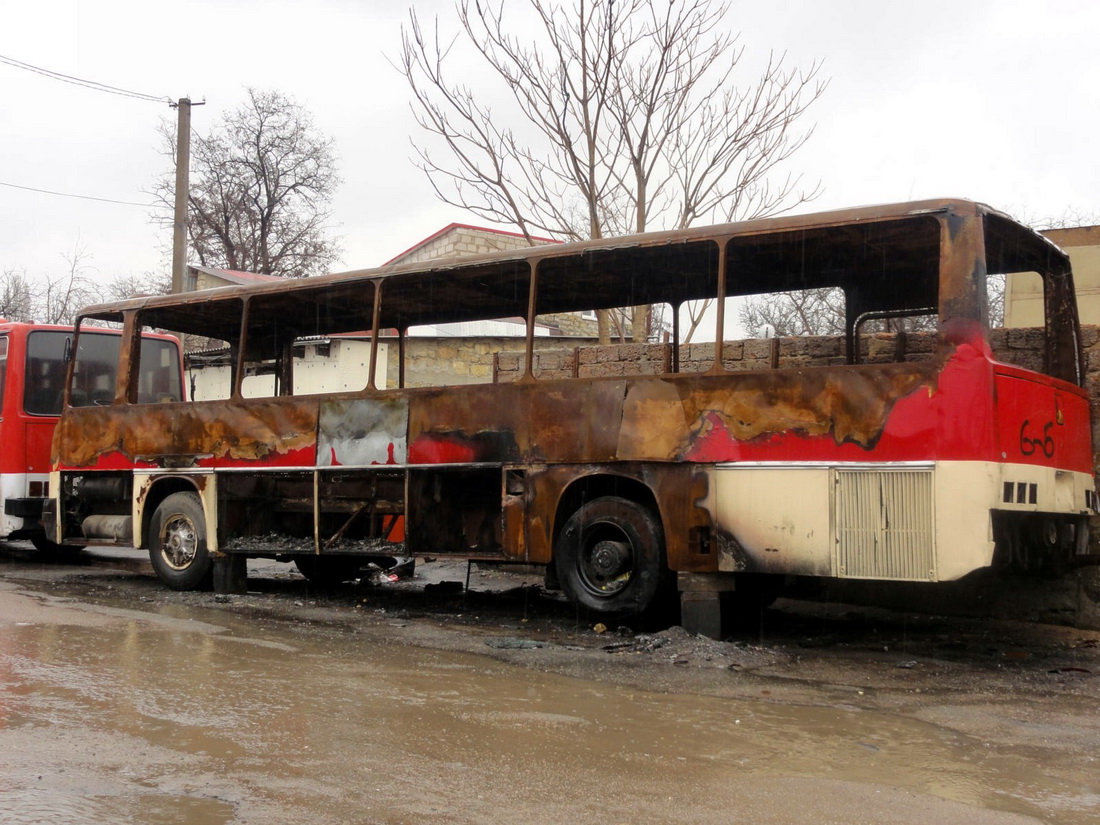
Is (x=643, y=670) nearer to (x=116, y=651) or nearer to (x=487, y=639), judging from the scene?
(x=487, y=639)

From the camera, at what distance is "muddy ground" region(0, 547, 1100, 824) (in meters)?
4.09

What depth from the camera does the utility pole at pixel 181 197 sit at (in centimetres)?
2025

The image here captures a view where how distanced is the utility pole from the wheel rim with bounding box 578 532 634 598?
537 inches

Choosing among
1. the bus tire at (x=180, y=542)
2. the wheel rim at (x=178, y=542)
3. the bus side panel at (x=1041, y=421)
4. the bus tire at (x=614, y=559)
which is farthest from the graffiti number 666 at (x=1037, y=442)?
the wheel rim at (x=178, y=542)

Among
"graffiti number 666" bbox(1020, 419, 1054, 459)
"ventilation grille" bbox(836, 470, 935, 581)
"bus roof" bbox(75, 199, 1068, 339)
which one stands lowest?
"ventilation grille" bbox(836, 470, 935, 581)

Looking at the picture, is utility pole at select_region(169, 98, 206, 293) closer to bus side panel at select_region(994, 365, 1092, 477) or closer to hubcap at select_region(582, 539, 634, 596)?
hubcap at select_region(582, 539, 634, 596)

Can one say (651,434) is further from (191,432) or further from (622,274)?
(191,432)

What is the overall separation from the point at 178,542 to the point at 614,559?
4804 millimetres

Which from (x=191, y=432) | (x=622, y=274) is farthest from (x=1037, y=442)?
(x=191, y=432)

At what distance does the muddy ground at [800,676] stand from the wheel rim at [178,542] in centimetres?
34

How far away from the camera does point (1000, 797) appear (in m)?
4.15

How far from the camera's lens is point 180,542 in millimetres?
10484

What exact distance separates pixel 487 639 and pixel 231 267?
144 ft

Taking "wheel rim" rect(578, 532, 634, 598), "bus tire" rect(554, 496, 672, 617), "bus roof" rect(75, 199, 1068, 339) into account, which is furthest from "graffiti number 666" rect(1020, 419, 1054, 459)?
"wheel rim" rect(578, 532, 634, 598)
